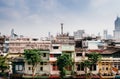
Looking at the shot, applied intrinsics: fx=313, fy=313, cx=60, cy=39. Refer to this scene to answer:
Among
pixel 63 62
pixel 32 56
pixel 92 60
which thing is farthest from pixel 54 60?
pixel 92 60

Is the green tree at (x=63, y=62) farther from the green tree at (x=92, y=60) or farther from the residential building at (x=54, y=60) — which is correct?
the green tree at (x=92, y=60)

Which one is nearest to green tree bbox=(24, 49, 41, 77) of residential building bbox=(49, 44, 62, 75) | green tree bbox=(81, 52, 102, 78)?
residential building bbox=(49, 44, 62, 75)

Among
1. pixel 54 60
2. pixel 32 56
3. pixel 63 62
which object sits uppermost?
pixel 32 56

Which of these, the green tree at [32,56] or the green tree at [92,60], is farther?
the green tree at [92,60]

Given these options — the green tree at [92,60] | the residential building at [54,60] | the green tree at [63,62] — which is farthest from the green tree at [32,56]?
the green tree at [92,60]

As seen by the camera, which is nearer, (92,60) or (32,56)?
(32,56)

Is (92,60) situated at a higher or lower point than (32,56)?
lower

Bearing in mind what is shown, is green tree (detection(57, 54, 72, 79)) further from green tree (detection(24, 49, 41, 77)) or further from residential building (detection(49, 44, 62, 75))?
green tree (detection(24, 49, 41, 77))

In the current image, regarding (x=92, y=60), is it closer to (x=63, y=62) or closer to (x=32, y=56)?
(x=63, y=62)

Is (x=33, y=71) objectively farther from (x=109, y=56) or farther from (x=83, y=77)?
(x=109, y=56)

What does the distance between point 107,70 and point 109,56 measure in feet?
9.82

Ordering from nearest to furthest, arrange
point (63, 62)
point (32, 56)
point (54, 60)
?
point (32, 56)
point (63, 62)
point (54, 60)

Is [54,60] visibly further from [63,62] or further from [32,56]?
[32,56]

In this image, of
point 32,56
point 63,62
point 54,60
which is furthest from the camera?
point 54,60
